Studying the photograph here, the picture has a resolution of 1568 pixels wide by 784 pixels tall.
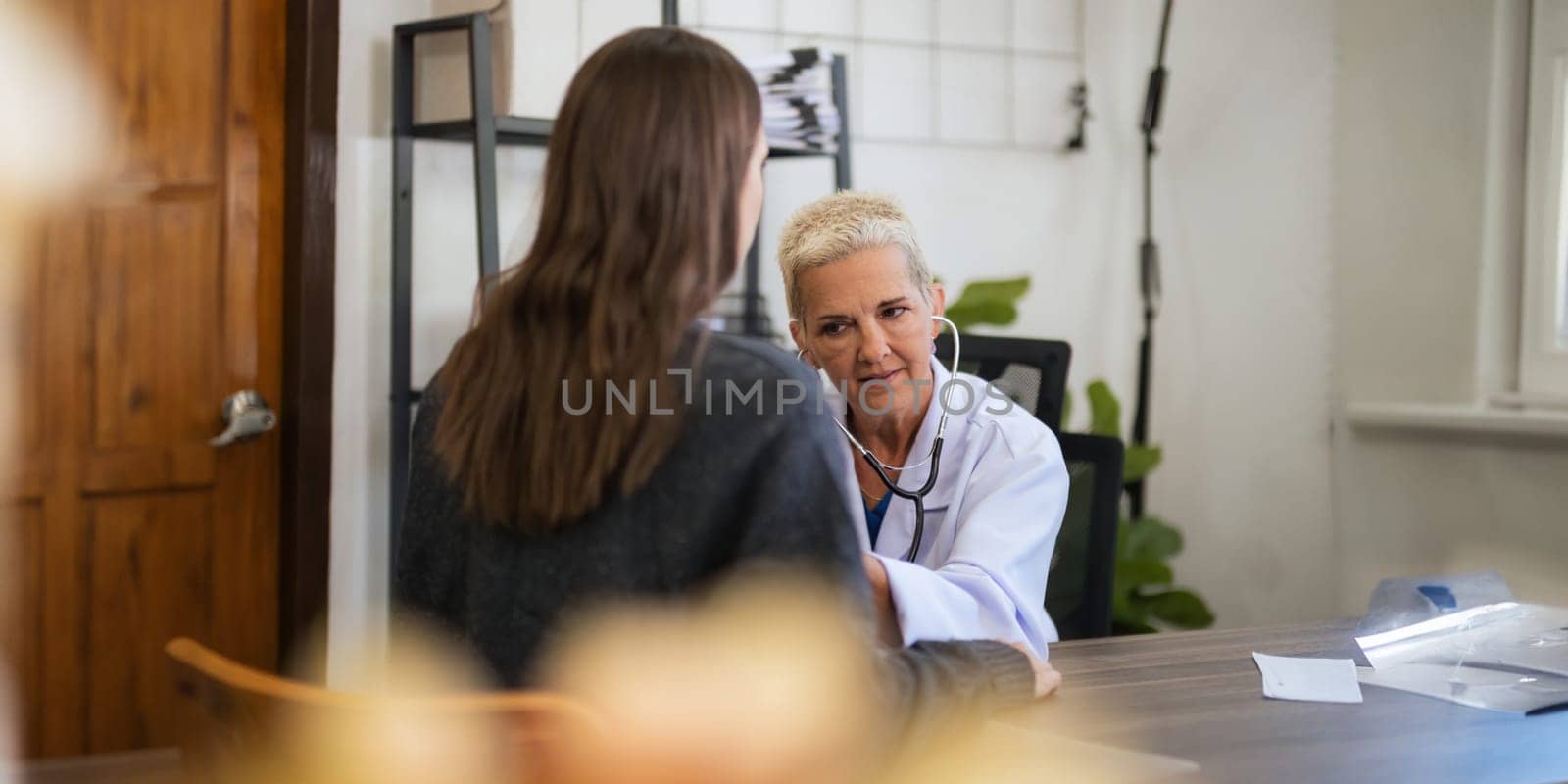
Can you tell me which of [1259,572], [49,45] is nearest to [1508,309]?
[1259,572]

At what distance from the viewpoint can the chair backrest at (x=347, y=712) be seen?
0.66 m

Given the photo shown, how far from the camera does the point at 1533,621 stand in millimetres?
1487

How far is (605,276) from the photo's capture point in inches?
34.2

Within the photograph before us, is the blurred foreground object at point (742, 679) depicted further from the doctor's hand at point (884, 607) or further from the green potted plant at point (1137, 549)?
the green potted plant at point (1137, 549)

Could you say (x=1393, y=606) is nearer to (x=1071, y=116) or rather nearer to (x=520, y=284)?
(x=520, y=284)

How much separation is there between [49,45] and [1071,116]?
2119 mm

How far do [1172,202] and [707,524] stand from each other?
8.82ft

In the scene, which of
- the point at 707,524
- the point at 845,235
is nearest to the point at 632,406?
the point at 707,524

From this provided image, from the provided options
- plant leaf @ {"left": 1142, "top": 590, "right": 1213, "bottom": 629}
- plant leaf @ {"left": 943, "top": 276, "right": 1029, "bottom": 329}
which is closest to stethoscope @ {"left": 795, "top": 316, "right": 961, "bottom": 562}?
plant leaf @ {"left": 943, "top": 276, "right": 1029, "bottom": 329}

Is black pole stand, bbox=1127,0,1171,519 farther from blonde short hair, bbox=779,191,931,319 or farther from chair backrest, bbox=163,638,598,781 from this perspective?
chair backrest, bbox=163,638,598,781

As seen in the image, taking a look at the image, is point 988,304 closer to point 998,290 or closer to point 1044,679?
point 998,290

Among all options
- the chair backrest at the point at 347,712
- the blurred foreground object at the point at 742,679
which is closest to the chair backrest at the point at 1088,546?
the blurred foreground object at the point at 742,679

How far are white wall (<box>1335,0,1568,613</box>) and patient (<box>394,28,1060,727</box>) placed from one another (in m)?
2.05

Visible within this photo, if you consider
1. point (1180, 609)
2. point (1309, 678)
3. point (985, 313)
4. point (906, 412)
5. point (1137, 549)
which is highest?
point (985, 313)
